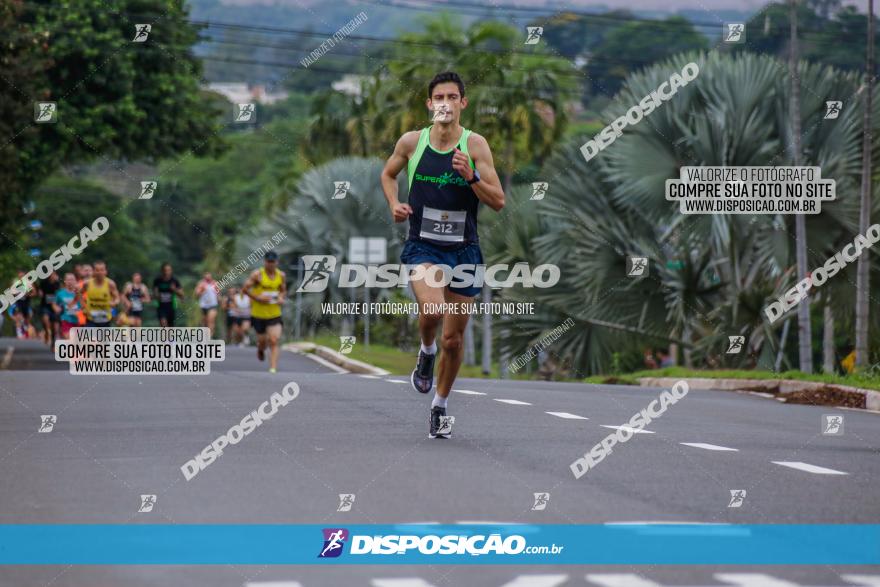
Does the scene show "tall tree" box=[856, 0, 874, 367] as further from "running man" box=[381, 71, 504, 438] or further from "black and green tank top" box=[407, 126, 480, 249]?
"black and green tank top" box=[407, 126, 480, 249]

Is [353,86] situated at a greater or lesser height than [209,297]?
greater

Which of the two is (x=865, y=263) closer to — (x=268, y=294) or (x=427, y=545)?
(x=268, y=294)

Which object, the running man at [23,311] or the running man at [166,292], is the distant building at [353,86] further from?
the running man at [166,292]

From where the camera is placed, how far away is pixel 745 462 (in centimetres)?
1022

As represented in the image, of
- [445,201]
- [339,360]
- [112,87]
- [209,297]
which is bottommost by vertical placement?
[339,360]

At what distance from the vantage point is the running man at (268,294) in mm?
23500

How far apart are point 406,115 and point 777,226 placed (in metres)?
16.2

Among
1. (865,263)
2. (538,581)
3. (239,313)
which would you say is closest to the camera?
(538,581)

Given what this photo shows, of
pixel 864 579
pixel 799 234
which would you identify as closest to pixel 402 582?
pixel 864 579

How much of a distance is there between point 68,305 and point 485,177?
61.3 feet

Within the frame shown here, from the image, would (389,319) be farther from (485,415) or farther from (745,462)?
(745,462)

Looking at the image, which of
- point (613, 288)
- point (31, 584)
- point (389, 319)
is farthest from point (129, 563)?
point (389, 319)

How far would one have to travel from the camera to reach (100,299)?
26281 mm

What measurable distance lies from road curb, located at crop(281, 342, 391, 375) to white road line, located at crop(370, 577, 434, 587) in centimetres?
2081
